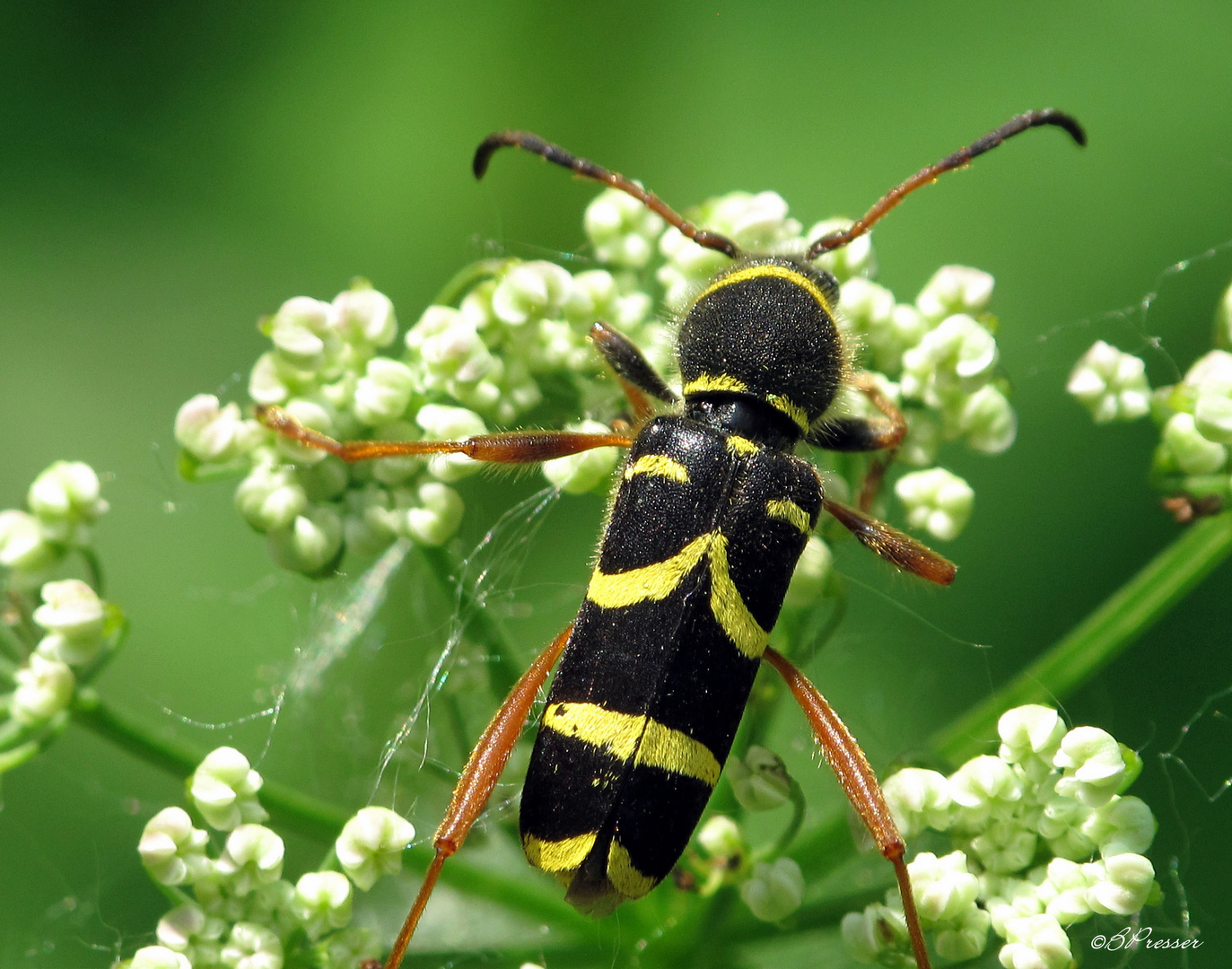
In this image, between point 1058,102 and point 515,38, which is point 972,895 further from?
point 515,38

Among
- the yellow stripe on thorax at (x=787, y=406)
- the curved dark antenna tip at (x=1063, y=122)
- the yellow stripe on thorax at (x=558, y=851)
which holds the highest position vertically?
the curved dark antenna tip at (x=1063, y=122)

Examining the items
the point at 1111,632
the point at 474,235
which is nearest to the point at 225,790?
the point at 1111,632

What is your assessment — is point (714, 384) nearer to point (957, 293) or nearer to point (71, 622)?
point (957, 293)

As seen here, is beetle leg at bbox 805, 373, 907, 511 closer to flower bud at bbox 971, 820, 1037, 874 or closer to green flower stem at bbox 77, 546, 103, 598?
flower bud at bbox 971, 820, 1037, 874

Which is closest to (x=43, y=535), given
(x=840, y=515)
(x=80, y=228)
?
(x=80, y=228)

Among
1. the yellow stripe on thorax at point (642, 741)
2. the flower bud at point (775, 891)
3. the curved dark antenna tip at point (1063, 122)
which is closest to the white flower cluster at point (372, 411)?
the yellow stripe on thorax at point (642, 741)

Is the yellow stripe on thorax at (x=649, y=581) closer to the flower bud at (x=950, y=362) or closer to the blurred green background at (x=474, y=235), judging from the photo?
the flower bud at (x=950, y=362)

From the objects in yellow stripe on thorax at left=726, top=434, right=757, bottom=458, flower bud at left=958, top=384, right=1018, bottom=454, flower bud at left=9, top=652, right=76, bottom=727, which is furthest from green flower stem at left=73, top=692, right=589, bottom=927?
flower bud at left=958, top=384, right=1018, bottom=454
